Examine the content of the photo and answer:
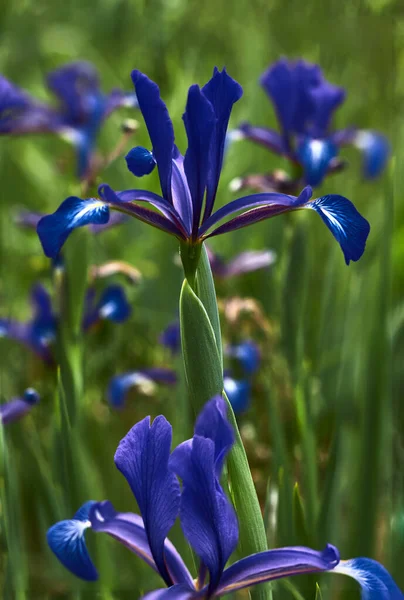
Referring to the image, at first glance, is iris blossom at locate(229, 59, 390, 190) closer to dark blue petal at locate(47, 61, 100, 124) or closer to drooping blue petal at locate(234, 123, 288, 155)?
drooping blue petal at locate(234, 123, 288, 155)

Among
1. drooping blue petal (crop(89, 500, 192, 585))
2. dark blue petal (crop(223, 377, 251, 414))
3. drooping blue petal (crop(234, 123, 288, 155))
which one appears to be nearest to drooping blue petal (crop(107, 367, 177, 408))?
dark blue petal (crop(223, 377, 251, 414))


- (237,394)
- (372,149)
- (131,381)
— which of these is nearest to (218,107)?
(237,394)

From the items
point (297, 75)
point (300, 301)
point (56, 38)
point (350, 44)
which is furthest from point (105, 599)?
point (56, 38)

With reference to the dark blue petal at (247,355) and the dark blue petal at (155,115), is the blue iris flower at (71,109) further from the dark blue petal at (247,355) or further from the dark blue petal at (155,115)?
the dark blue petal at (155,115)

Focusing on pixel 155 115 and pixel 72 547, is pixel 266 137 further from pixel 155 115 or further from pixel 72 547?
pixel 72 547

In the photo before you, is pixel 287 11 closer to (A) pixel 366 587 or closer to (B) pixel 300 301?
(B) pixel 300 301
